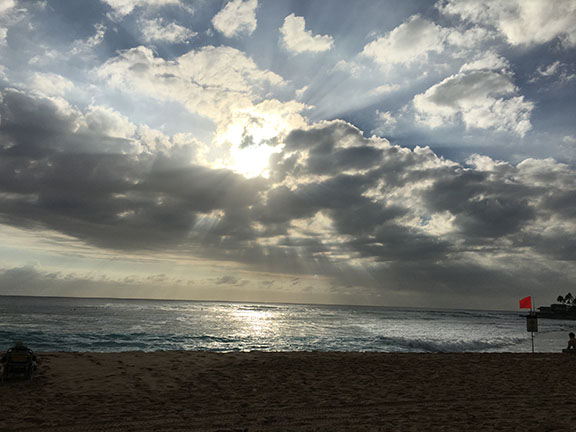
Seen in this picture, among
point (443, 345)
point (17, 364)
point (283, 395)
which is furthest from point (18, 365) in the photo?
point (443, 345)

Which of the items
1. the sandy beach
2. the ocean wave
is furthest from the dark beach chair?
the ocean wave

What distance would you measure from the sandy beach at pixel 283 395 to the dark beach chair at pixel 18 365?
0.40m

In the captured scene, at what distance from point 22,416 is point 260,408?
17.8 ft

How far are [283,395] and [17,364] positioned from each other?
826cm

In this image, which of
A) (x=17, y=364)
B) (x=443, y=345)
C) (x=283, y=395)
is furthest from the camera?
(x=443, y=345)

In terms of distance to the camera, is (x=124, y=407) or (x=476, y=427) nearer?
(x=476, y=427)

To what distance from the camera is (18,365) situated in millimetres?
11305

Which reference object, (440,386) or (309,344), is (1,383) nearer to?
(440,386)

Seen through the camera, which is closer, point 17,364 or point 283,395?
point 283,395

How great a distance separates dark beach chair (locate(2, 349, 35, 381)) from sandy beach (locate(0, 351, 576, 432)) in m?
0.40

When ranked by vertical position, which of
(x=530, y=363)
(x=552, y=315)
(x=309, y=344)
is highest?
(x=530, y=363)

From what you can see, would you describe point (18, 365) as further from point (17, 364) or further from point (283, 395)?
point (283, 395)

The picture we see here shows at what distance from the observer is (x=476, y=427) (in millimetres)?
7559

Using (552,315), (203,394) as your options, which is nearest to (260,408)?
(203,394)
